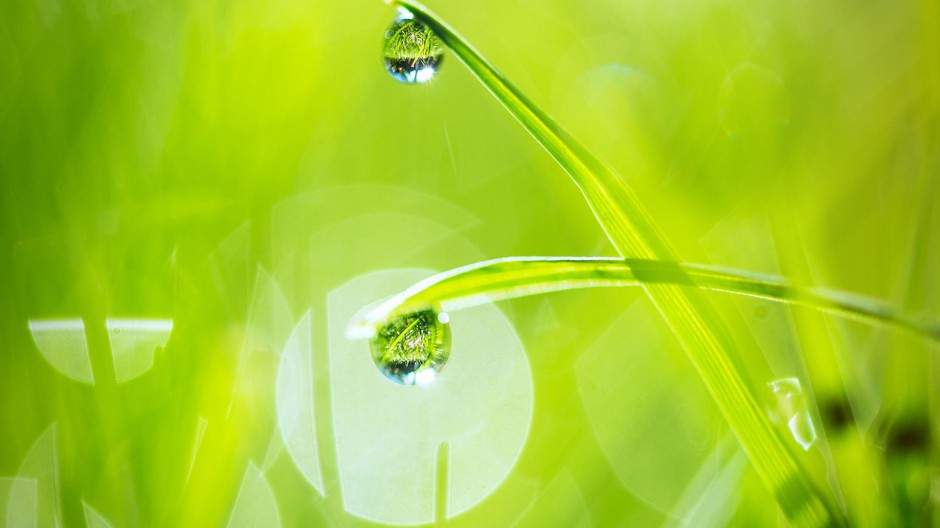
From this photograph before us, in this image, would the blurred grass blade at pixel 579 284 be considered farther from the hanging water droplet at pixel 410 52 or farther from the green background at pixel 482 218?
the hanging water droplet at pixel 410 52

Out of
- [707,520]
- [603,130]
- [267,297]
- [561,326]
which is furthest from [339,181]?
[707,520]

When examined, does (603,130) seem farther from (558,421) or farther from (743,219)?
(558,421)

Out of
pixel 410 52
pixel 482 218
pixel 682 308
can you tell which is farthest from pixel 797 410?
pixel 482 218

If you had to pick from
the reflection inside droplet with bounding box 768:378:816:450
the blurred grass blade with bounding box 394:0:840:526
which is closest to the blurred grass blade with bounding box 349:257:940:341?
the blurred grass blade with bounding box 394:0:840:526

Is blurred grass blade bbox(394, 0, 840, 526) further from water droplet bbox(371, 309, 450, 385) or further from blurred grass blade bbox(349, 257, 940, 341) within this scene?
water droplet bbox(371, 309, 450, 385)

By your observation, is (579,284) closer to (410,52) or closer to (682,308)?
(682,308)

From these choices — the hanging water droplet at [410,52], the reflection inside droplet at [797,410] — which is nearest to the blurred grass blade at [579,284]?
the reflection inside droplet at [797,410]

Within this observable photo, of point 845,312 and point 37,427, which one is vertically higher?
point 37,427
